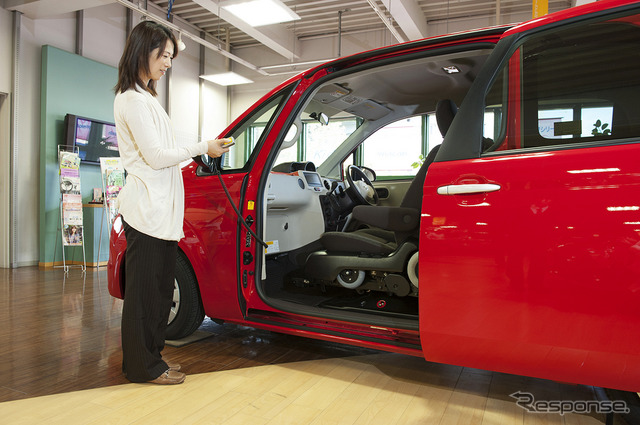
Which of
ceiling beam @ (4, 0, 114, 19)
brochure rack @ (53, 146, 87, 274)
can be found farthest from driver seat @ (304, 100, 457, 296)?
ceiling beam @ (4, 0, 114, 19)

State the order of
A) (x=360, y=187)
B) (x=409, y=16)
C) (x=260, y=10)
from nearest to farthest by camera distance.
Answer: (x=360, y=187), (x=260, y=10), (x=409, y=16)

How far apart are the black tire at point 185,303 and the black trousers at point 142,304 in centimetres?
42

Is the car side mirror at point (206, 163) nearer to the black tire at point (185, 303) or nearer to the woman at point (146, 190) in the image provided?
the woman at point (146, 190)

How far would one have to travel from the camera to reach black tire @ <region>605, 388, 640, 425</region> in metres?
1.64

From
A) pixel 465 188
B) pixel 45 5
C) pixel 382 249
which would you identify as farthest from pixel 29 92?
pixel 465 188

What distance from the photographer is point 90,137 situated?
676 centimetres

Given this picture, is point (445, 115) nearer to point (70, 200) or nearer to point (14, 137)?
point (70, 200)

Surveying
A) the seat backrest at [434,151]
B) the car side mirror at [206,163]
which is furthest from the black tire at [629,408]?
the car side mirror at [206,163]

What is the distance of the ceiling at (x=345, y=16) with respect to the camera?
7244 mm

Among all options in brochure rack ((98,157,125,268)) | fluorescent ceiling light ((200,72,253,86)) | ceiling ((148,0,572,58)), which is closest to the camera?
brochure rack ((98,157,125,268))

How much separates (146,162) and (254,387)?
1.09 meters

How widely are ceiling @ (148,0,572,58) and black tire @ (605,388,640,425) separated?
583 cm

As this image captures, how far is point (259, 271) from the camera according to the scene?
233 centimetres

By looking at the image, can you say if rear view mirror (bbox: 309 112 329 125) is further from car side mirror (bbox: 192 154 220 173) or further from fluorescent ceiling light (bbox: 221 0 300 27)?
fluorescent ceiling light (bbox: 221 0 300 27)
